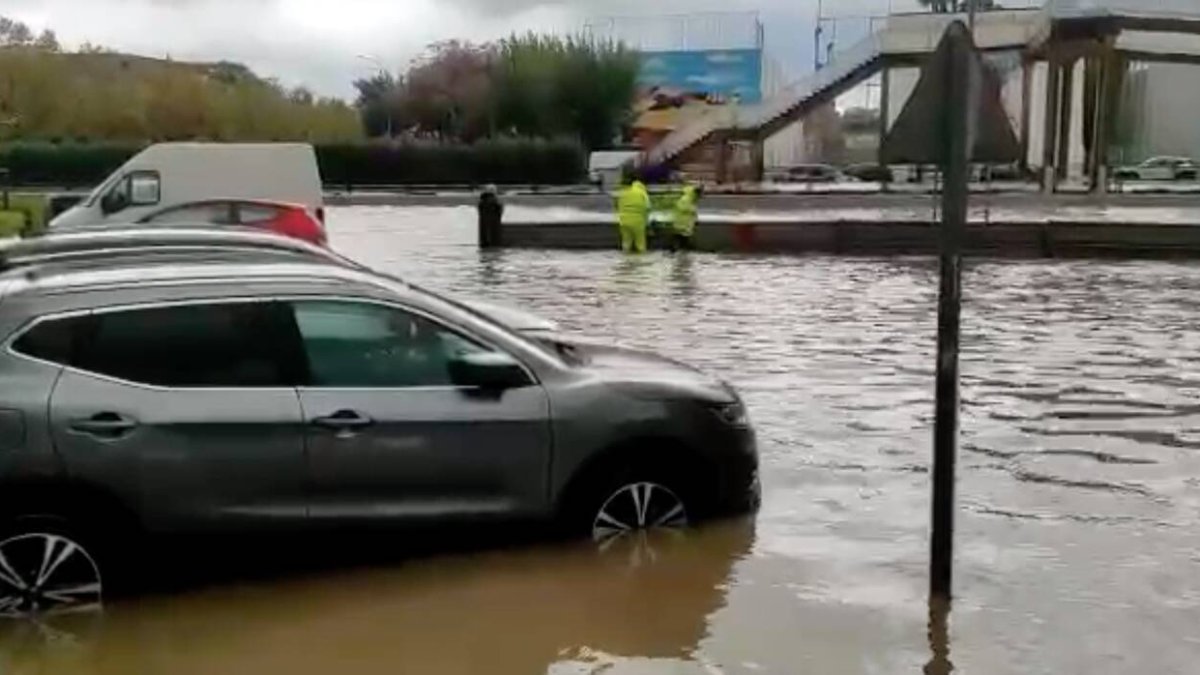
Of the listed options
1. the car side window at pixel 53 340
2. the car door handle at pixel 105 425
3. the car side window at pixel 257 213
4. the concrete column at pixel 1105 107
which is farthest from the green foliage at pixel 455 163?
the car door handle at pixel 105 425

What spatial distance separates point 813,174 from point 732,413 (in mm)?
66294

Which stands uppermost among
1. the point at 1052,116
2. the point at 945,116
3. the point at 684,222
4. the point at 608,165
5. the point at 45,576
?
the point at 1052,116

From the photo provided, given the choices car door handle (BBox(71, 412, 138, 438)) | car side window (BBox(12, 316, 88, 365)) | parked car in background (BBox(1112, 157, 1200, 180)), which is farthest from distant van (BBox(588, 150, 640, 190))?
car door handle (BBox(71, 412, 138, 438))

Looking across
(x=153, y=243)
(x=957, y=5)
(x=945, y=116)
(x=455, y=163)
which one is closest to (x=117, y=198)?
(x=153, y=243)

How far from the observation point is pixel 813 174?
73125mm

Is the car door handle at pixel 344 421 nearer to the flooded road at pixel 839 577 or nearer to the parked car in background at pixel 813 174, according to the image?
the flooded road at pixel 839 577

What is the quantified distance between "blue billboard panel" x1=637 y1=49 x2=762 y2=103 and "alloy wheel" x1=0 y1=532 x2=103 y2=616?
82.8m

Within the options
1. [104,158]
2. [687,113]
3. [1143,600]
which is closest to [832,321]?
[1143,600]

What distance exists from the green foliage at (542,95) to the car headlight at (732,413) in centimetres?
6967

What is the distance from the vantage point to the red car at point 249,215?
22.1m

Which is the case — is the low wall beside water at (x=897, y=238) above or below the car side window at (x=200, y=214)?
below

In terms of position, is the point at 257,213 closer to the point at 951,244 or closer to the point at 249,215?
the point at 249,215

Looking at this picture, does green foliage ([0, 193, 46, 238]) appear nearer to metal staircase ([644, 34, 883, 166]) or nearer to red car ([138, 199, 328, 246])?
red car ([138, 199, 328, 246])

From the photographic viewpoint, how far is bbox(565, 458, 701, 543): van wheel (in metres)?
7.59
